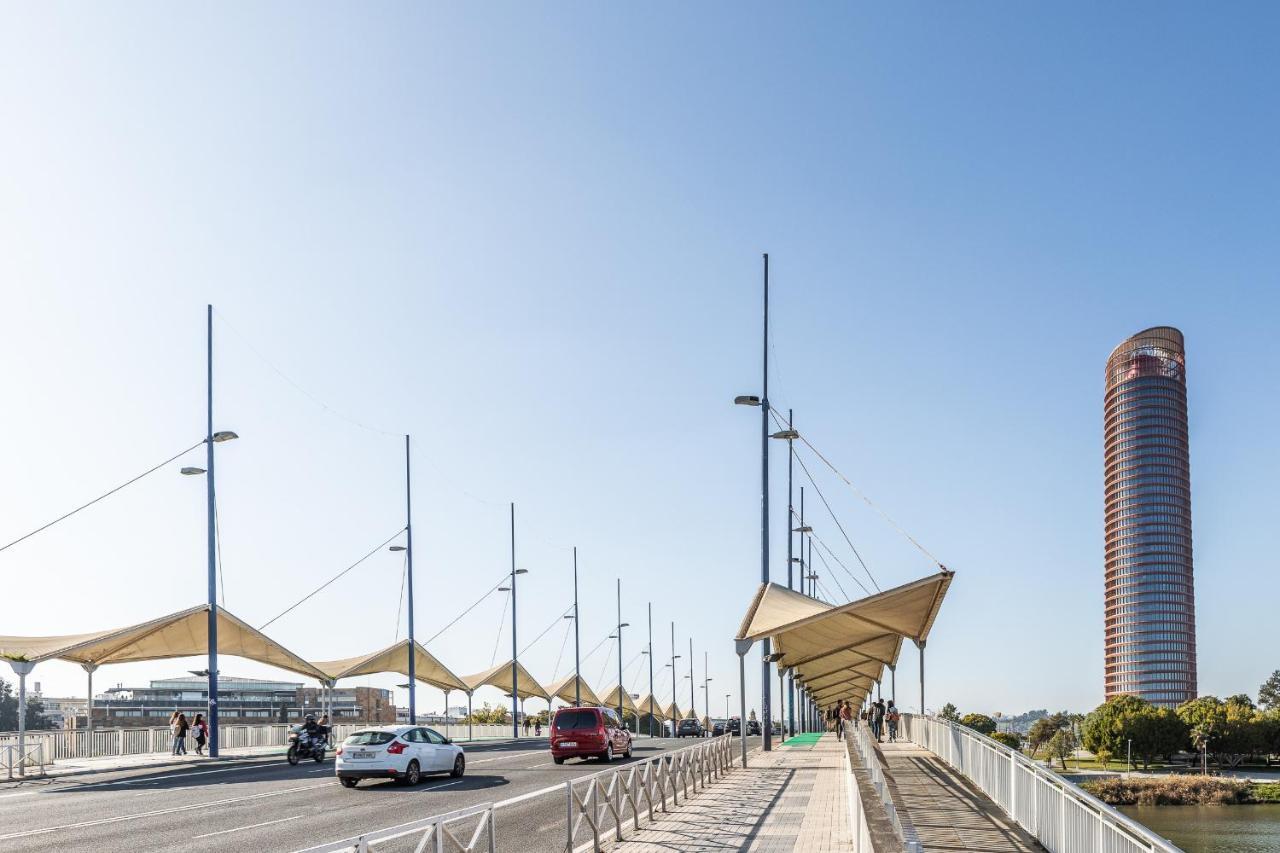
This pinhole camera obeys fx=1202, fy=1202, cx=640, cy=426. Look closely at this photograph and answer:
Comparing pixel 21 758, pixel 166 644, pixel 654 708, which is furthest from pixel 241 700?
pixel 21 758

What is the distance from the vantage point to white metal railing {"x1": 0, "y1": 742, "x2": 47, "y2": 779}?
2927 cm

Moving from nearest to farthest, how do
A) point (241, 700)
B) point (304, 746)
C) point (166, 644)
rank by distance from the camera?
point (304, 746) < point (166, 644) < point (241, 700)

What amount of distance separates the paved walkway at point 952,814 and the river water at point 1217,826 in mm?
61042

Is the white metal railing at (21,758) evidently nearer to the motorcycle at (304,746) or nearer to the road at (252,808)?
the road at (252,808)

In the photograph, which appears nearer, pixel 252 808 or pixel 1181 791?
pixel 252 808

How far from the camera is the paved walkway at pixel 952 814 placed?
45.3 ft

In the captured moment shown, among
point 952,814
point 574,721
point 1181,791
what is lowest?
point 1181,791

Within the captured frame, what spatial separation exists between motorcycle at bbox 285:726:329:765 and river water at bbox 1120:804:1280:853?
5905 cm

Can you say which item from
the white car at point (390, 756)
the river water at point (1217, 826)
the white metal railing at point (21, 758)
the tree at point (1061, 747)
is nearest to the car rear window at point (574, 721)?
the white car at point (390, 756)

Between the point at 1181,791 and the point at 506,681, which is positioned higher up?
the point at 506,681

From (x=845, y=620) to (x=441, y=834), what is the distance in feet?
69.0

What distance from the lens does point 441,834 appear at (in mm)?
9938

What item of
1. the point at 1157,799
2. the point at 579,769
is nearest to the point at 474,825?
the point at 579,769

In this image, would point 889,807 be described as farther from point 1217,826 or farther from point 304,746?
point 1217,826
